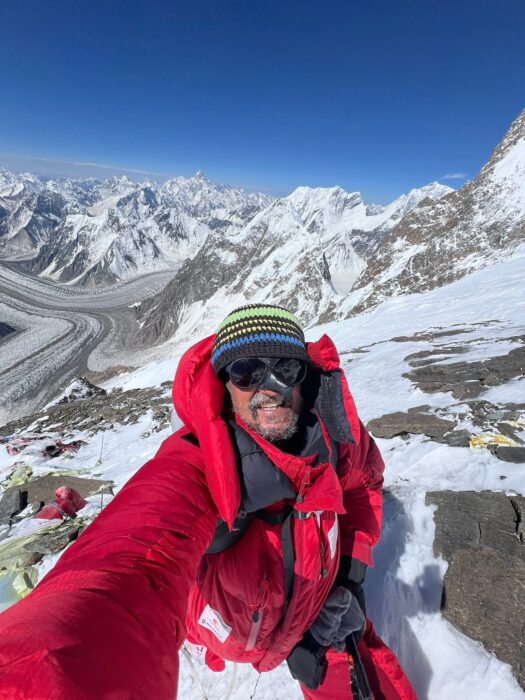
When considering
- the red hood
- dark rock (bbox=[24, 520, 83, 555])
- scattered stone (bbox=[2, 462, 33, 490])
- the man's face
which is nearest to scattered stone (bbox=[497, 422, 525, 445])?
the red hood

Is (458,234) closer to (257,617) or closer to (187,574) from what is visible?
(257,617)

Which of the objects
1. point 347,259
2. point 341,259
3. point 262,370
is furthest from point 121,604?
point 347,259

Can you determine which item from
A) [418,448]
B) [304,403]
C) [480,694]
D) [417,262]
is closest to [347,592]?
[480,694]

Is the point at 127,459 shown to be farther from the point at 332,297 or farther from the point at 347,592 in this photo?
the point at 332,297

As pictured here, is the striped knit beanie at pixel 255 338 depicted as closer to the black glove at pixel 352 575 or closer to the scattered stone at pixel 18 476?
the black glove at pixel 352 575

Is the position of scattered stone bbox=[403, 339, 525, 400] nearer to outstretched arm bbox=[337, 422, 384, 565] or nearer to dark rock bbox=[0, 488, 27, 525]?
outstretched arm bbox=[337, 422, 384, 565]

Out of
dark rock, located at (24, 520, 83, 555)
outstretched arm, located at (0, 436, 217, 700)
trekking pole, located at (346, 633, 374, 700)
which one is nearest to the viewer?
outstretched arm, located at (0, 436, 217, 700)
